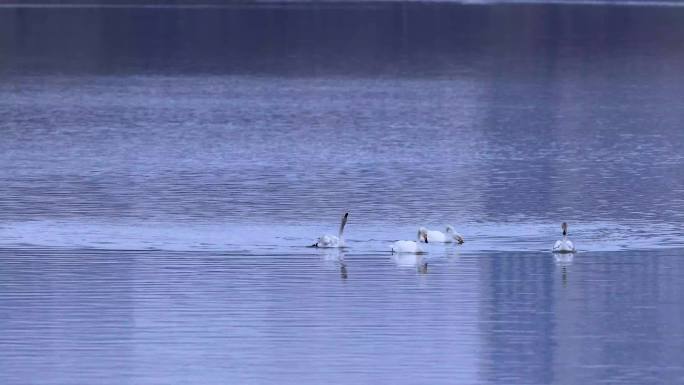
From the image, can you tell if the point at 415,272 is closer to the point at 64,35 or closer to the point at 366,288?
the point at 366,288

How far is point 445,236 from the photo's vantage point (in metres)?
25.0

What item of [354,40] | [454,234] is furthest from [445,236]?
[354,40]

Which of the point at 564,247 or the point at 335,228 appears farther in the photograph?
the point at 335,228

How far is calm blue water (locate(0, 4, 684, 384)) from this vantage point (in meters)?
18.8

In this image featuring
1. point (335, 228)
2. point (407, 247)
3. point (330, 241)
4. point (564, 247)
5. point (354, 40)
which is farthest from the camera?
point (354, 40)

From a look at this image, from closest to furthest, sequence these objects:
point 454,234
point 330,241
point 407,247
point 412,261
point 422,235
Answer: point 412,261, point 407,247, point 330,241, point 422,235, point 454,234

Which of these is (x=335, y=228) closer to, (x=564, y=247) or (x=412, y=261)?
(x=412, y=261)

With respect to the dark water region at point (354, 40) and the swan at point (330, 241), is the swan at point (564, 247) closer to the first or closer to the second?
the swan at point (330, 241)

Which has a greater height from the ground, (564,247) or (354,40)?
(354,40)

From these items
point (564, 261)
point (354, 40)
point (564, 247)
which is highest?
point (354, 40)

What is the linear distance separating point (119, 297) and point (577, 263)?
5.61m

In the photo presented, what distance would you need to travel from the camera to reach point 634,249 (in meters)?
24.7

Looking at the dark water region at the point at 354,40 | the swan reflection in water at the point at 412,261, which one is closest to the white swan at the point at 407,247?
the swan reflection in water at the point at 412,261

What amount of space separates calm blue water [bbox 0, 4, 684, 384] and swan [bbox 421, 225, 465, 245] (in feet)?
0.53
